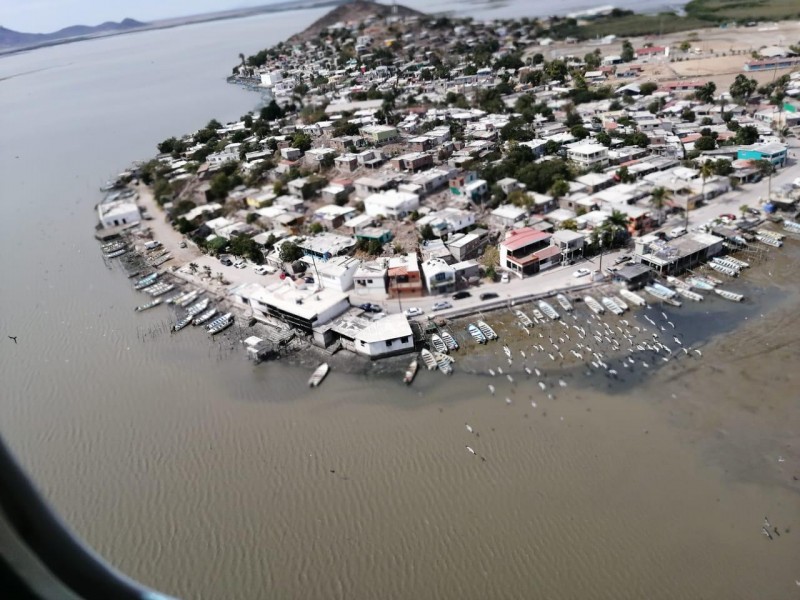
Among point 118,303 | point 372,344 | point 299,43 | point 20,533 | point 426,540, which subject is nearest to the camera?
point 20,533

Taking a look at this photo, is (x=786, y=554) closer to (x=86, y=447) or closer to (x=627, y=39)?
(x=86, y=447)

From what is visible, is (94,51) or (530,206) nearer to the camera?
(530,206)

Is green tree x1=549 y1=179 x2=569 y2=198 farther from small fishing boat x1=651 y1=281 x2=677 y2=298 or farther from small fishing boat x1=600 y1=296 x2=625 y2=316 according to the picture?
small fishing boat x1=600 y1=296 x2=625 y2=316

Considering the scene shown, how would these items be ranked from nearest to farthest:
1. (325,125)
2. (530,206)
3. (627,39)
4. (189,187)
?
(530,206), (189,187), (325,125), (627,39)

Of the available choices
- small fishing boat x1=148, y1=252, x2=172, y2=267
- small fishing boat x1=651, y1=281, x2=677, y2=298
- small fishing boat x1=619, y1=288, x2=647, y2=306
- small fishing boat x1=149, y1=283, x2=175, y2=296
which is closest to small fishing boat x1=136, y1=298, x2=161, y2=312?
small fishing boat x1=149, y1=283, x2=175, y2=296

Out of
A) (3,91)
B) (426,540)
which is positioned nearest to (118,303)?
(426,540)

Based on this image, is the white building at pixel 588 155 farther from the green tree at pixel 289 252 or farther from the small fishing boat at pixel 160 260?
the small fishing boat at pixel 160 260
